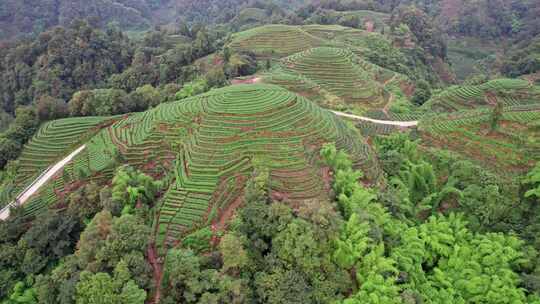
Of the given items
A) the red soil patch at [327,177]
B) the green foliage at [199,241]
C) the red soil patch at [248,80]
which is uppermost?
the red soil patch at [248,80]

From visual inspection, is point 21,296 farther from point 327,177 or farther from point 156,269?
point 327,177

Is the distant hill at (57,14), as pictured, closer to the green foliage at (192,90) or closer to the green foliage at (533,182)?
the green foliage at (192,90)

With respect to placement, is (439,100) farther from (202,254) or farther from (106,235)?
(106,235)

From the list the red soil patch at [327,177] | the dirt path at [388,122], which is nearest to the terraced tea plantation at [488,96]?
the dirt path at [388,122]

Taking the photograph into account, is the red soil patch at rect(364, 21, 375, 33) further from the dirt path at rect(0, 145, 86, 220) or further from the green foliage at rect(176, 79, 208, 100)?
the dirt path at rect(0, 145, 86, 220)

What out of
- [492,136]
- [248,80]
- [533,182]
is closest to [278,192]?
[533,182]
